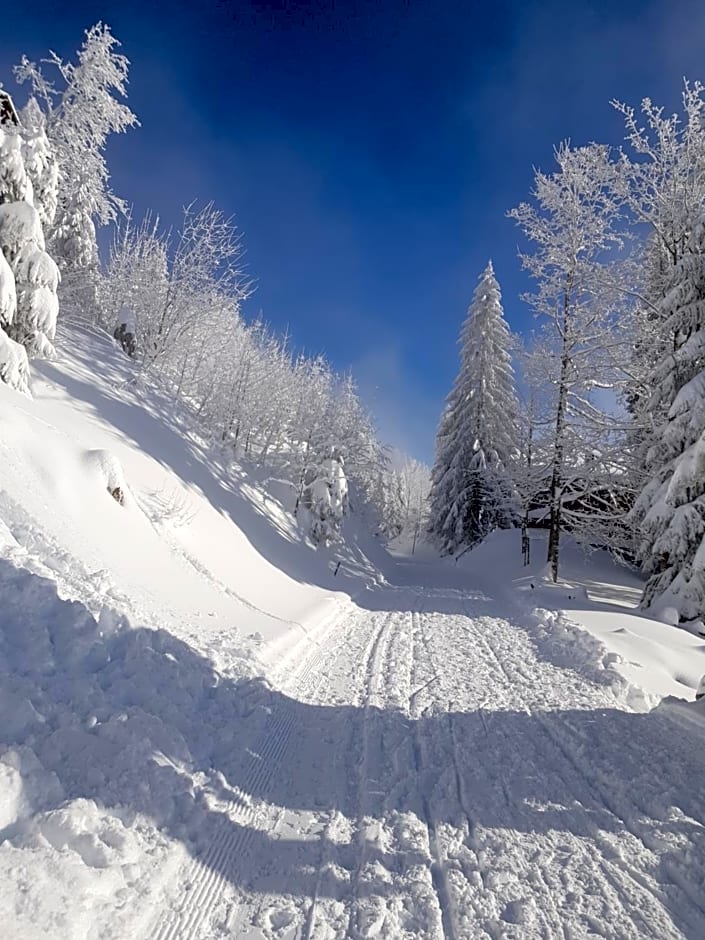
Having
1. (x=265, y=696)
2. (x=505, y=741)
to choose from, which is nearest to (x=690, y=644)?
(x=505, y=741)

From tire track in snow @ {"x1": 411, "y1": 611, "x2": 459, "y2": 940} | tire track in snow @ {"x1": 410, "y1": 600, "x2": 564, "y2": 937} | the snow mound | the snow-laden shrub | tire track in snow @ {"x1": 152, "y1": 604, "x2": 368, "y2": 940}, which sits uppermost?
the snow-laden shrub

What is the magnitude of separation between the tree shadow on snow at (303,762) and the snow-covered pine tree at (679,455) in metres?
6.04

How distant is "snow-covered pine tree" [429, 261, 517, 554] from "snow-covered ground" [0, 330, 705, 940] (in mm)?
19298

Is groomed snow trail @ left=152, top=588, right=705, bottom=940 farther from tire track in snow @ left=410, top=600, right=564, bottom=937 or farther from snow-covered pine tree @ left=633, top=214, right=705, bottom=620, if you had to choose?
snow-covered pine tree @ left=633, top=214, right=705, bottom=620

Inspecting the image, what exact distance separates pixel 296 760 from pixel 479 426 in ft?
85.3

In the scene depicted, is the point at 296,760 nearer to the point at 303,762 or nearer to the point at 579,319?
the point at 303,762

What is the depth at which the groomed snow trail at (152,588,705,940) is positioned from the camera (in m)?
2.71

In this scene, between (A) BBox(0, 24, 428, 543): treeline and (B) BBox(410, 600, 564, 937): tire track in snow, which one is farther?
(A) BBox(0, 24, 428, 543): treeline

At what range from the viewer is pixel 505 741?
4.88 meters

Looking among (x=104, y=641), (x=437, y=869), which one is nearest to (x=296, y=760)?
(x=437, y=869)

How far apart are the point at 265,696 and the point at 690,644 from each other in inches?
328

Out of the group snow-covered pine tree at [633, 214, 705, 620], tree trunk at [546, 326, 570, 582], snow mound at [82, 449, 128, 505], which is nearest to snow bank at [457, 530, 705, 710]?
snow-covered pine tree at [633, 214, 705, 620]

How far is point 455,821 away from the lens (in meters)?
3.56

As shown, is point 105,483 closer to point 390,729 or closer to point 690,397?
point 390,729
